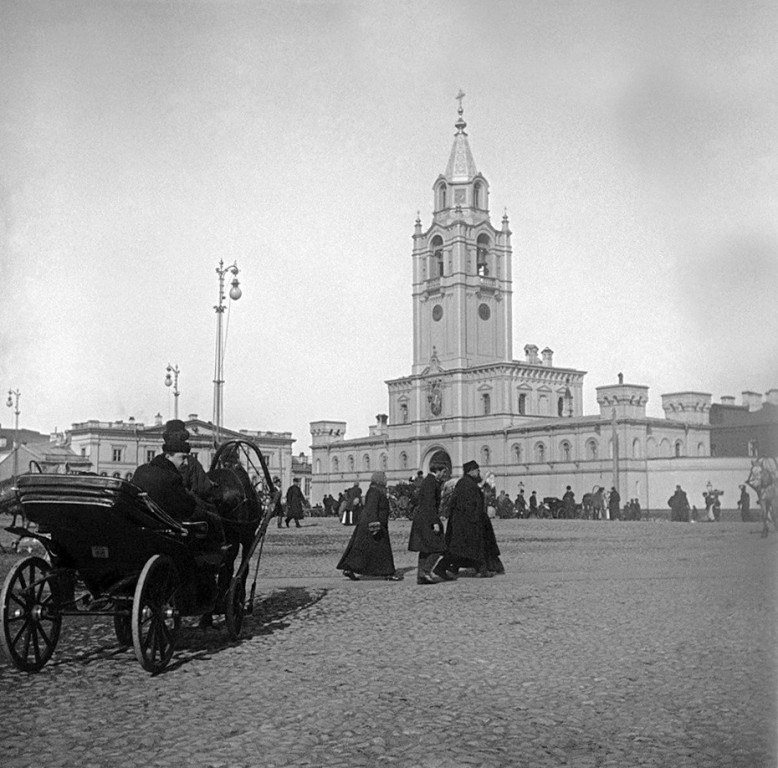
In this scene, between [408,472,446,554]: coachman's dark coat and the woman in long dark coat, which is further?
the woman in long dark coat

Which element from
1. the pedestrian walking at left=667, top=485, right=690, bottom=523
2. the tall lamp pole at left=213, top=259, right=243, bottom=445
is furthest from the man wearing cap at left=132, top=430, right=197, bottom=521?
the pedestrian walking at left=667, top=485, right=690, bottom=523

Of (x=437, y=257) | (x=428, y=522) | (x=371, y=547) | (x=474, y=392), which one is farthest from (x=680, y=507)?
(x=437, y=257)

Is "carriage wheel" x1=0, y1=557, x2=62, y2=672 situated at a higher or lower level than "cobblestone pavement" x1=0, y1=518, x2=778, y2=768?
higher

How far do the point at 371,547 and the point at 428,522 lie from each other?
951 mm

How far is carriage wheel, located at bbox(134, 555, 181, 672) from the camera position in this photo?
6470 mm

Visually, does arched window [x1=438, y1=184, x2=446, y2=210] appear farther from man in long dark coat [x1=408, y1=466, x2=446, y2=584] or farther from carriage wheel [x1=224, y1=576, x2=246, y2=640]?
carriage wheel [x1=224, y1=576, x2=246, y2=640]

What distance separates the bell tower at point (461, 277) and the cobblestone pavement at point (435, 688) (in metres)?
75.4

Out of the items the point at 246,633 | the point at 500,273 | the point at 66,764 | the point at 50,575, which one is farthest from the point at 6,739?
the point at 500,273

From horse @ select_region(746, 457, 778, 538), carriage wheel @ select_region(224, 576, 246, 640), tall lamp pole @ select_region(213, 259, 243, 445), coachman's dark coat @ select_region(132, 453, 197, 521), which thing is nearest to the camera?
horse @ select_region(746, 457, 778, 538)

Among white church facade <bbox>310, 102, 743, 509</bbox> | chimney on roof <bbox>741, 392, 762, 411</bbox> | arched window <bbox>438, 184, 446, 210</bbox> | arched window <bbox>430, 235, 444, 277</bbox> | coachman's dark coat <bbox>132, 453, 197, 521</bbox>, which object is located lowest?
coachman's dark coat <bbox>132, 453, 197, 521</bbox>

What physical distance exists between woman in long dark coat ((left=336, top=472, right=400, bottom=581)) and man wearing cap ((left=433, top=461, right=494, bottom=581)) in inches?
29.7

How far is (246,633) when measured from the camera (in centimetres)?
840

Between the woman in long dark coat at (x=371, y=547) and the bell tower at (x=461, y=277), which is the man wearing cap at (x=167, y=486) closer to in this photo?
the woman in long dark coat at (x=371, y=547)

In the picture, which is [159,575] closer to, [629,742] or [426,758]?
[426,758]
